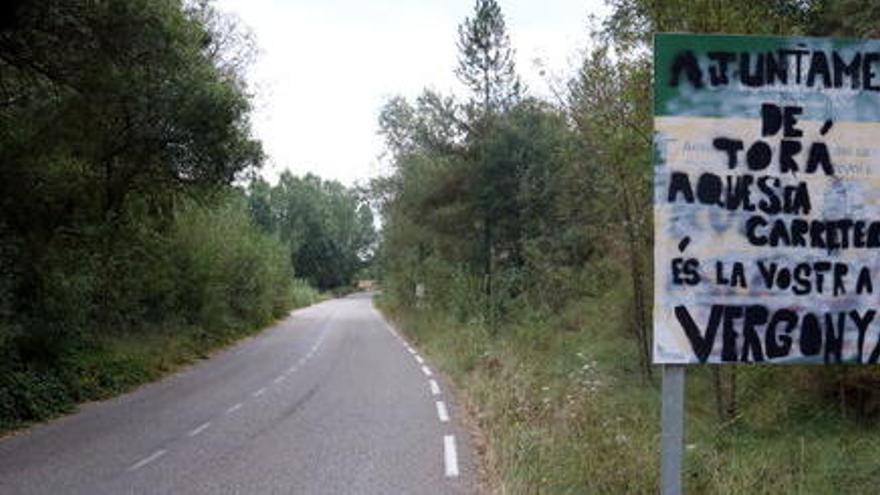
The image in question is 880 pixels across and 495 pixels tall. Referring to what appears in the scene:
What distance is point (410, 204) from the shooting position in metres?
36.6

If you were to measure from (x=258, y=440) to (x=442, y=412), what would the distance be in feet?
12.1

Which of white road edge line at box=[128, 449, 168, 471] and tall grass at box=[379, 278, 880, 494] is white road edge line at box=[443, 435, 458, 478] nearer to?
tall grass at box=[379, 278, 880, 494]

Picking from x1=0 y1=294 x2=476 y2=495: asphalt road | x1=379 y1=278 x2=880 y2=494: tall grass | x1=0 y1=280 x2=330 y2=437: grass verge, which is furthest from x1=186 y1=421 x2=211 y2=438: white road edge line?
x1=379 y1=278 x2=880 y2=494: tall grass

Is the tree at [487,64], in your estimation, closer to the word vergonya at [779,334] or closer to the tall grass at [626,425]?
the tall grass at [626,425]

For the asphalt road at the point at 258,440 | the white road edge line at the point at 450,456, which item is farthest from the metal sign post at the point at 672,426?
the white road edge line at the point at 450,456

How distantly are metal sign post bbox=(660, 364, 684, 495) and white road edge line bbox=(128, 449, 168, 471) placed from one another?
318 inches

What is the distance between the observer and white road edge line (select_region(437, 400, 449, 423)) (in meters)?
15.5

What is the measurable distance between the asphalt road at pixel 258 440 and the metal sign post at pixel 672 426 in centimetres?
552

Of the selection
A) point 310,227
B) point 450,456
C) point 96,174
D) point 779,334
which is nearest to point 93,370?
point 96,174

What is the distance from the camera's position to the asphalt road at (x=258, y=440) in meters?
10.5

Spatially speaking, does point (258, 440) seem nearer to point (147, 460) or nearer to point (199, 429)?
point (199, 429)

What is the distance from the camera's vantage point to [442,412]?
53.6ft

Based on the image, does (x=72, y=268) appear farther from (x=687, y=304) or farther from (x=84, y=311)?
(x=687, y=304)

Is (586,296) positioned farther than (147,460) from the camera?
Yes
